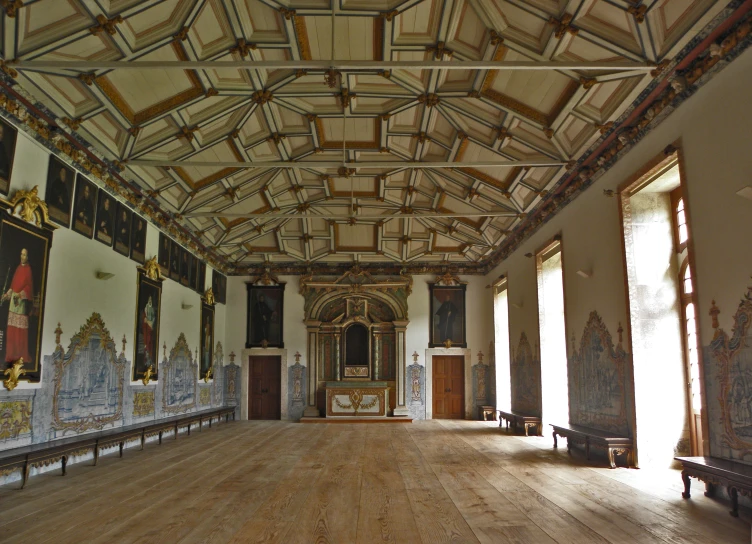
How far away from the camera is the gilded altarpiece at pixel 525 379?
1585cm

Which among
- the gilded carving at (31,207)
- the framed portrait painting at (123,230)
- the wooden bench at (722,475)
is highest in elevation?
the framed portrait painting at (123,230)

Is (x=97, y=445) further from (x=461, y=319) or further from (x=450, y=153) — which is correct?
(x=461, y=319)

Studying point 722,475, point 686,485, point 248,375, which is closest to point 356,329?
point 248,375

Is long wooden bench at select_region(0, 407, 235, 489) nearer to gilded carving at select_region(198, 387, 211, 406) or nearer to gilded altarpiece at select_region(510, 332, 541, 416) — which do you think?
gilded carving at select_region(198, 387, 211, 406)

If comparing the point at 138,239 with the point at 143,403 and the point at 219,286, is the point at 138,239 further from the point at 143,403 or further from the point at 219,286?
the point at 219,286

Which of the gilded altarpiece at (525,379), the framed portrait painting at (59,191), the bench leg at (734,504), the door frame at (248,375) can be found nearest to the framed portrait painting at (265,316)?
the door frame at (248,375)

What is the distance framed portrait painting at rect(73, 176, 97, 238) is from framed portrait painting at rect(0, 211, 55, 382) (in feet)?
3.53

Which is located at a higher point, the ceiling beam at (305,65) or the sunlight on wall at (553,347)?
the ceiling beam at (305,65)

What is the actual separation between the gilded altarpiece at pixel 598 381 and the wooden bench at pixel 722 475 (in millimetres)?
2685

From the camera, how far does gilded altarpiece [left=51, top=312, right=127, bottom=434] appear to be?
10.5 meters

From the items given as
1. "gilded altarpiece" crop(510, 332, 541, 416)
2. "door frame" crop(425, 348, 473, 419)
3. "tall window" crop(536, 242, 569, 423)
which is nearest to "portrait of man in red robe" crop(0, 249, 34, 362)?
"tall window" crop(536, 242, 569, 423)

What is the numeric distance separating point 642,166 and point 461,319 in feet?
41.9

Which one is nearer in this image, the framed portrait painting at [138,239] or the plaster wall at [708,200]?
the plaster wall at [708,200]

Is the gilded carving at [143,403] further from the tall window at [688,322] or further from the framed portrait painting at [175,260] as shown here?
the tall window at [688,322]
